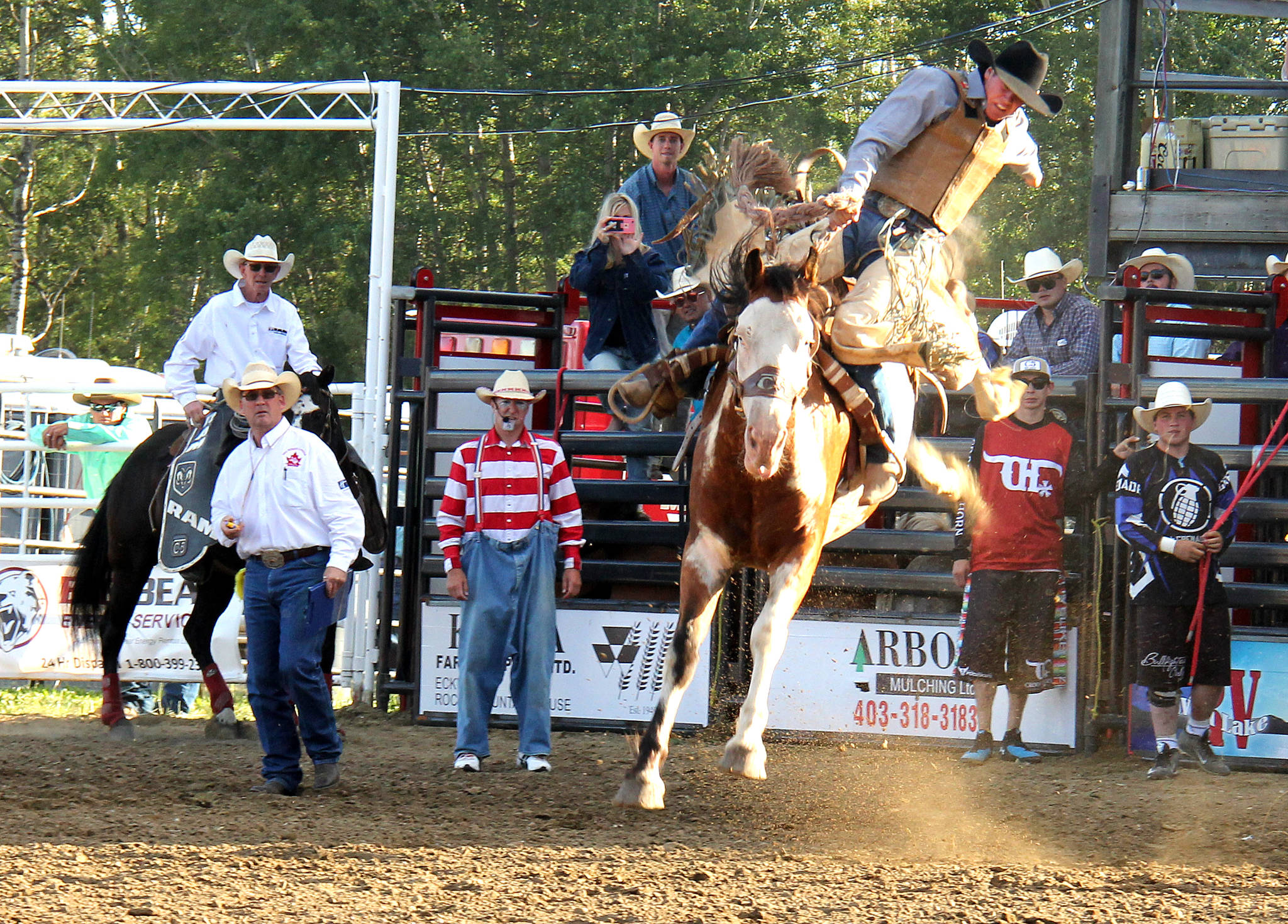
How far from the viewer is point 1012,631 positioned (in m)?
7.70

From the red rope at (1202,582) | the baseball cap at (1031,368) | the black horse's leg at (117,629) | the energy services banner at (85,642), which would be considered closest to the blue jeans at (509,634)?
the black horse's leg at (117,629)

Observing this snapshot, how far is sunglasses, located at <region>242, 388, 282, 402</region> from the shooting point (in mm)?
6402

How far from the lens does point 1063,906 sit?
457 centimetres

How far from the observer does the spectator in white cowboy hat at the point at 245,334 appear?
8.20 metres

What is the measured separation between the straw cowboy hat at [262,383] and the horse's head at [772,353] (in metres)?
2.16

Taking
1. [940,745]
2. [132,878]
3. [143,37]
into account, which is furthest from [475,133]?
[132,878]

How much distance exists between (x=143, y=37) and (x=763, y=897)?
24213mm

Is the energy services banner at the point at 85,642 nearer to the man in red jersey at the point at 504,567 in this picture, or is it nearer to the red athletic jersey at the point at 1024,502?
the man in red jersey at the point at 504,567

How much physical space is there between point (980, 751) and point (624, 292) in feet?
10.7

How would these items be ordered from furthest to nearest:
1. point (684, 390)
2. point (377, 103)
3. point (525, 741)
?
point (377, 103)
point (525, 741)
point (684, 390)

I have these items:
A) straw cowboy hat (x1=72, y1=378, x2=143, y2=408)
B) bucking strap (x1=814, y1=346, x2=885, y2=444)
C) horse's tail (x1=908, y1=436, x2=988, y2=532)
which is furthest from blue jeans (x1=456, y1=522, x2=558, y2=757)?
straw cowboy hat (x1=72, y1=378, x2=143, y2=408)

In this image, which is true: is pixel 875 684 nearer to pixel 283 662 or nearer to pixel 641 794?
pixel 641 794

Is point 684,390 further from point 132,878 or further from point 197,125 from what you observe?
point 197,125

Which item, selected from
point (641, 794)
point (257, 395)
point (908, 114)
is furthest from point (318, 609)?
point (908, 114)
